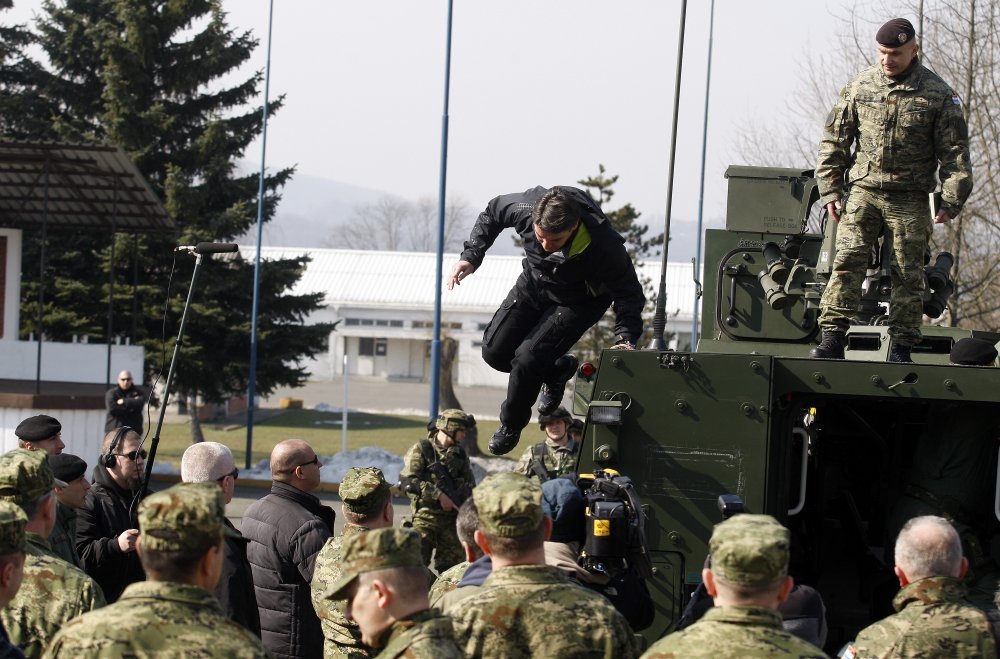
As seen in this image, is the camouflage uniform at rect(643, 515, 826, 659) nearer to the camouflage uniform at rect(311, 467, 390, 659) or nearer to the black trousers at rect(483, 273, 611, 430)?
the camouflage uniform at rect(311, 467, 390, 659)

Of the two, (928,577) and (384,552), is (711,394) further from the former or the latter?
(384,552)

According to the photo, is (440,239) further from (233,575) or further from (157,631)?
(157,631)

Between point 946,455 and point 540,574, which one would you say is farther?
point 946,455

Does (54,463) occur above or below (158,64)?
below

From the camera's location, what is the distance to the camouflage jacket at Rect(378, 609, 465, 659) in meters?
3.42

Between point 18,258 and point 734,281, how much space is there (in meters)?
14.4

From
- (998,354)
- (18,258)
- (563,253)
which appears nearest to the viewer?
(998,354)

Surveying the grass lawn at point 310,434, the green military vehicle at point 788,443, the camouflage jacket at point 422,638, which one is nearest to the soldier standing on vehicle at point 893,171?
the green military vehicle at point 788,443

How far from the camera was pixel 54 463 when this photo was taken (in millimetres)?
6219

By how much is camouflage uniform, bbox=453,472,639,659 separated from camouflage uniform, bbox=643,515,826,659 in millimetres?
305

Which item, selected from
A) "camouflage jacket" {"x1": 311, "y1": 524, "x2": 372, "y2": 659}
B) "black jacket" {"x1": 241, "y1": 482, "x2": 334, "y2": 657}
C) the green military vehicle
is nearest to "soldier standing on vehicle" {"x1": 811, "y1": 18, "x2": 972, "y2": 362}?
the green military vehicle

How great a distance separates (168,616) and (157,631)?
0.05m

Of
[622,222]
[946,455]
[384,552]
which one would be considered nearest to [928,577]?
[384,552]

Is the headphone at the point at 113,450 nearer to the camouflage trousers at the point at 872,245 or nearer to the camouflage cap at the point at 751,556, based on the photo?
the camouflage trousers at the point at 872,245
